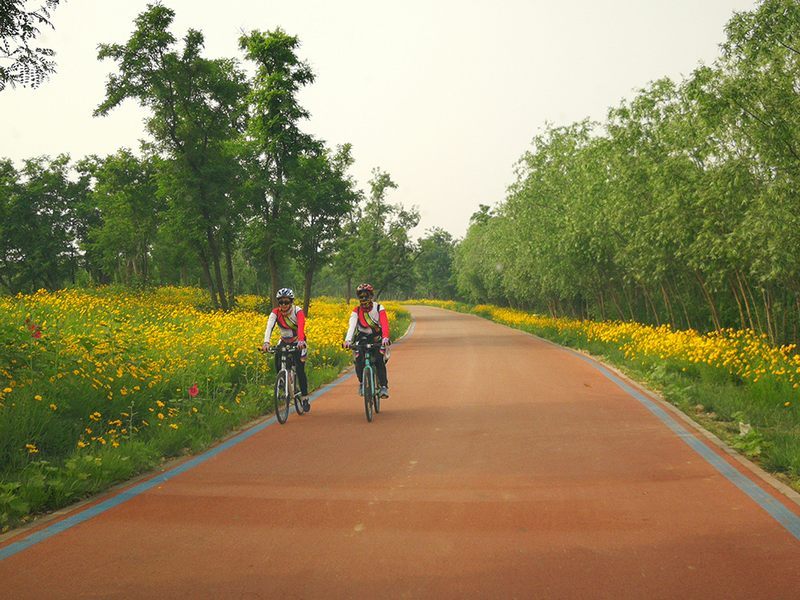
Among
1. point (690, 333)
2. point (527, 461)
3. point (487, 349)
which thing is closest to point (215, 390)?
point (527, 461)

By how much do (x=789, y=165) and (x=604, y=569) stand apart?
8.75 meters

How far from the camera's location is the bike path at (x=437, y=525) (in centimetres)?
415

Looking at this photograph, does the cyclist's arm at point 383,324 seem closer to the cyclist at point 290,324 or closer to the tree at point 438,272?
the cyclist at point 290,324

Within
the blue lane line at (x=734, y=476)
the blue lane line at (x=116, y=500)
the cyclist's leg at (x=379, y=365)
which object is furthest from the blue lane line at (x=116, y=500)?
the blue lane line at (x=734, y=476)

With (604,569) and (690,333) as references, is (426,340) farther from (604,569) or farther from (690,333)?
(604,569)

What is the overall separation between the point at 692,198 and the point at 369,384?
888cm

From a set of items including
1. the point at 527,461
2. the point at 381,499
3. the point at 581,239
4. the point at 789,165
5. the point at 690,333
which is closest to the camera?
the point at 381,499

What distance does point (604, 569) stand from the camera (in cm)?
430

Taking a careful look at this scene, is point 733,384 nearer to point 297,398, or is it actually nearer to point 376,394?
point 376,394

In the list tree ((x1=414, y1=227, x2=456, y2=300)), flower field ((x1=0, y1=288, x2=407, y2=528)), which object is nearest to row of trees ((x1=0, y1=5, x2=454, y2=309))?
flower field ((x1=0, y1=288, x2=407, y2=528))

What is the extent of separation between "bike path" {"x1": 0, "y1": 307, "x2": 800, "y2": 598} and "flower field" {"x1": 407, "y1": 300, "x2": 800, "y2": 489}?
0.58 m

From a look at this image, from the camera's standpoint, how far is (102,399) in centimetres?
884

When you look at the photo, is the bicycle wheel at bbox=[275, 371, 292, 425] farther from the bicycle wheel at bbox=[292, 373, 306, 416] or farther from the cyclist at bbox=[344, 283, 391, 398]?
the cyclist at bbox=[344, 283, 391, 398]

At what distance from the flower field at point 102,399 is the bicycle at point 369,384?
1.77m
